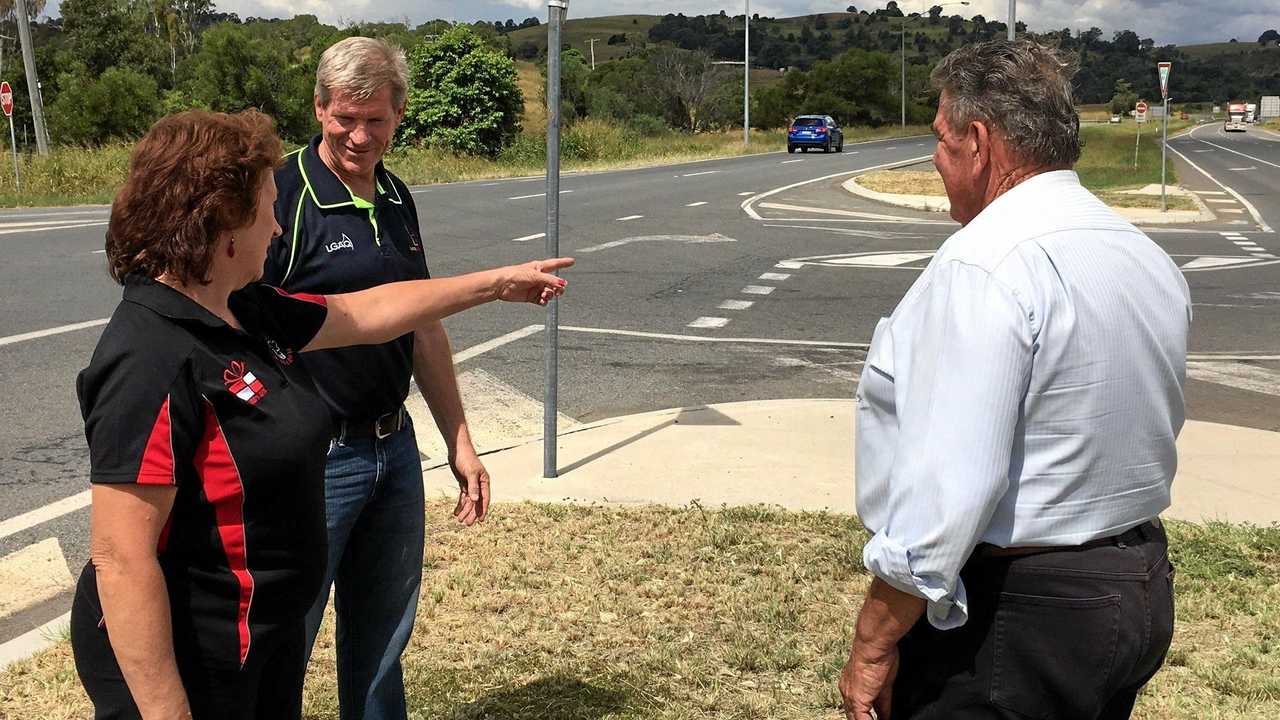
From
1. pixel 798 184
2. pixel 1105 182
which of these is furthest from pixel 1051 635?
pixel 1105 182

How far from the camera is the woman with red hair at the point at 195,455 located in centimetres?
196

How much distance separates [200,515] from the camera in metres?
2.05

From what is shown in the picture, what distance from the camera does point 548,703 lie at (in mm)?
3873

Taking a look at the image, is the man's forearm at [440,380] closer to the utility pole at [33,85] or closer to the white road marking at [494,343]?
the white road marking at [494,343]

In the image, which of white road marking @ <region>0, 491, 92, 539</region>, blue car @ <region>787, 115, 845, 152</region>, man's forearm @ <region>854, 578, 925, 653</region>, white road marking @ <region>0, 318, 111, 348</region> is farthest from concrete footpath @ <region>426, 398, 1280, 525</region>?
blue car @ <region>787, 115, 845, 152</region>

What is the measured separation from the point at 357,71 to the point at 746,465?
3645mm

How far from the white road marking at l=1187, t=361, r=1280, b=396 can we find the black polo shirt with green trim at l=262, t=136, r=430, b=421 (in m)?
7.05

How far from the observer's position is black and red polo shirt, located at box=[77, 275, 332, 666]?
1.95 m

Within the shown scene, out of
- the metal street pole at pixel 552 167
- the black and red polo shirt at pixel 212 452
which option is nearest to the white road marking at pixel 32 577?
the metal street pole at pixel 552 167

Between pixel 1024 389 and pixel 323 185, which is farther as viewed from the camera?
pixel 323 185

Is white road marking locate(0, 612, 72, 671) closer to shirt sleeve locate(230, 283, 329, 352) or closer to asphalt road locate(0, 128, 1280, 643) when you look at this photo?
asphalt road locate(0, 128, 1280, 643)

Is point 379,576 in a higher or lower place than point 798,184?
lower

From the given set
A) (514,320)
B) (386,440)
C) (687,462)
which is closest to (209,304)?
(386,440)

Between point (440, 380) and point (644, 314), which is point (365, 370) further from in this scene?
point (644, 314)
